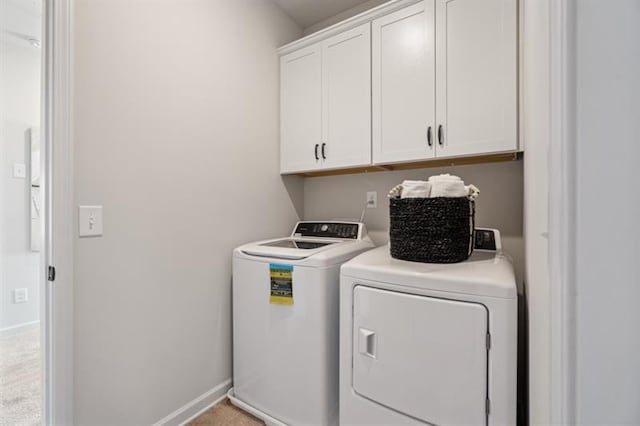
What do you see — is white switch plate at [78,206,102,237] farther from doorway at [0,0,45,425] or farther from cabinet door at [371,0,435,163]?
doorway at [0,0,45,425]

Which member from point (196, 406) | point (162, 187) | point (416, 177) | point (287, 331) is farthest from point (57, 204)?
point (416, 177)

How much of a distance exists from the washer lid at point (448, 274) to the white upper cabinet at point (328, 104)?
0.82 meters

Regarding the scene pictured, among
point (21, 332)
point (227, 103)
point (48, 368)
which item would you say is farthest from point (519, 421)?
point (21, 332)

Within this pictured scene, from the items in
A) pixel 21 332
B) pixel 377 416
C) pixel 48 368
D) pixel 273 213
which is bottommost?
pixel 21 332

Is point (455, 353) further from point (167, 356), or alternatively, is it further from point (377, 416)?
point (167, 356)

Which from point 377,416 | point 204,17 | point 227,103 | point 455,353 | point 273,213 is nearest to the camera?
point 455,353

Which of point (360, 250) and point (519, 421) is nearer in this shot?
point (519, 421)

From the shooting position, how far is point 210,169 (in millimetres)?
1745

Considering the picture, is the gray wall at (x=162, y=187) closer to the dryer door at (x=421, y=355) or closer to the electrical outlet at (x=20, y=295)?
the dryer door at (x=421, y=355)

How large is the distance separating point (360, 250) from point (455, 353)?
0.81 meters

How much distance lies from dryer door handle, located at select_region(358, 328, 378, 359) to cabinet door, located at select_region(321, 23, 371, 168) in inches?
41.7

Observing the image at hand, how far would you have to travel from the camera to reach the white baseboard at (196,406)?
1.54m

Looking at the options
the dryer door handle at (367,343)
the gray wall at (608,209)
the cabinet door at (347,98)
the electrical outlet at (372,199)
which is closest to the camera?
the gray wall at (608,209)

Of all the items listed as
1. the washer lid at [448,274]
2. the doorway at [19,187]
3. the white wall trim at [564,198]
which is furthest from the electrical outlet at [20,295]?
the white wall trim at [564,198]
